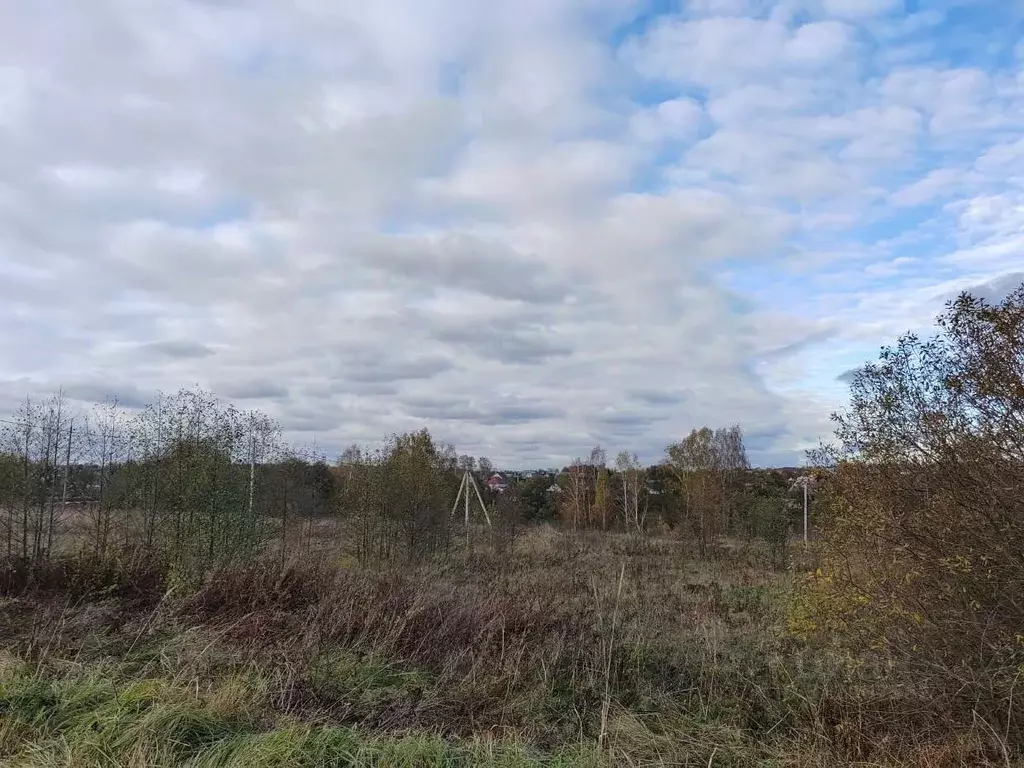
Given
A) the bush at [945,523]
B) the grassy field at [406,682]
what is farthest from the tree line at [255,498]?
the bush at [945,523]

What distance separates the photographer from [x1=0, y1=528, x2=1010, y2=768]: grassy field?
489 cm

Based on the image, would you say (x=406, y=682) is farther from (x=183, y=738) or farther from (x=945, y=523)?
(x=945, y=523)

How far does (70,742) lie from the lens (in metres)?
4.67

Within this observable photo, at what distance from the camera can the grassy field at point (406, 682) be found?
16.0 feet

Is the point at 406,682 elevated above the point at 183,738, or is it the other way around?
the point at 183,738

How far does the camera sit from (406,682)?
717 cm

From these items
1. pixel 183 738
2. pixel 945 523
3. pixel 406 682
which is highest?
pixel 945 523

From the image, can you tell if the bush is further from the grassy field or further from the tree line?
the tree line

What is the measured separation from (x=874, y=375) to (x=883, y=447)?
68 centimetres

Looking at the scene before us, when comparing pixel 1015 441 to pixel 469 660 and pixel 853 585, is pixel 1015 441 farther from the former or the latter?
pixel 469 660

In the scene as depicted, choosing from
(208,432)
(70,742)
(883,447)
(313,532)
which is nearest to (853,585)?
(883,447)

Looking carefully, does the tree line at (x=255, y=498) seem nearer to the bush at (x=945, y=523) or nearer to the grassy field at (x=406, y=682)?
the grassy field at (x=406, y=682)

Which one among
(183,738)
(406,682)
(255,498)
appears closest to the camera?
(183,738)

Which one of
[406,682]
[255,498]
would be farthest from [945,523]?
[255,498]
